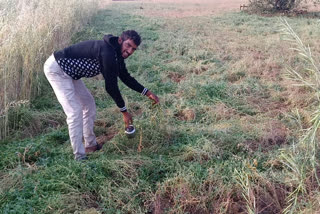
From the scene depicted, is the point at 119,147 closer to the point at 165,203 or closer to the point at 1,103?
the point at 165,203

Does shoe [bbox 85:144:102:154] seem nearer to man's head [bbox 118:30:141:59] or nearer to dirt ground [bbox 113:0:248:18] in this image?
man's head [bbox 118:30:141:59]

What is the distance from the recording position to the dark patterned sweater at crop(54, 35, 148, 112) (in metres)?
2.94

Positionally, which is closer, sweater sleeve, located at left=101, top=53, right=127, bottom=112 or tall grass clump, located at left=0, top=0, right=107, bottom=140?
sweater sleeve, located at left=101, top=53, right=127, bottom=112

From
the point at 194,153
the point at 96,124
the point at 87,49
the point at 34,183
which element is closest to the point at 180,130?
the point at 194,153

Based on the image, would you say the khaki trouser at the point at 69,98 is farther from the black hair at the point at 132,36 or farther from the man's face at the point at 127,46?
the black hair at the point at 132,36

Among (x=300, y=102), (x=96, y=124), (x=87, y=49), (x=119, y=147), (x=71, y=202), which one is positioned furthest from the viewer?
(x=300, y=102)

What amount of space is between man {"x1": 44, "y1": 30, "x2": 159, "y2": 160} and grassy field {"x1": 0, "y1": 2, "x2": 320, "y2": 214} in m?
0.44

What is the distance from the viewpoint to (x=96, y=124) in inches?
170

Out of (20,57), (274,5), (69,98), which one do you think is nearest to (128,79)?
(69,98)

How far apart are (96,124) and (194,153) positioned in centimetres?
171

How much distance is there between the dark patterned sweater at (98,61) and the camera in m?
2.94

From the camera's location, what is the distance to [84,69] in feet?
10.3

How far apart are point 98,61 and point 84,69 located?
218mm

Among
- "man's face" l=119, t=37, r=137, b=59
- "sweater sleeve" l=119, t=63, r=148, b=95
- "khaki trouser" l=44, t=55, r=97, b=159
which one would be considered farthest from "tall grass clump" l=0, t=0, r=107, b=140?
"man's face" l=119, t=37, r=137, b=59
